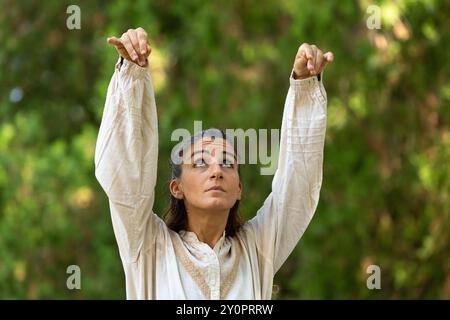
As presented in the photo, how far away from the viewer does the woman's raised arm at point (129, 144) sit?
9.59ft

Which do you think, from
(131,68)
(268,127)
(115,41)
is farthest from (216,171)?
(268,127)

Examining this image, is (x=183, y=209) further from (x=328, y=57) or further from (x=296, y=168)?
(x=328, y=57)

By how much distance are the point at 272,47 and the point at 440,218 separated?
7.59 ft

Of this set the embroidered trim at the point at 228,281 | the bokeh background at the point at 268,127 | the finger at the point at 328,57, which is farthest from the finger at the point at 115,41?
the bokeh background at the point at 268,127

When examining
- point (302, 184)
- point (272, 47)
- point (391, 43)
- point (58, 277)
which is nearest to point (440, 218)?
point (391, 43)

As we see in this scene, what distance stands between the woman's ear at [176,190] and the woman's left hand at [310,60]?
49 centimetres

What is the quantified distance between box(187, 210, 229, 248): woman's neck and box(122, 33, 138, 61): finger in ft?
1.69

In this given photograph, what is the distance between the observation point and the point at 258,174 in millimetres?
9797

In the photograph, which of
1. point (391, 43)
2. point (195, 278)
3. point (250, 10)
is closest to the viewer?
point (195, 278)

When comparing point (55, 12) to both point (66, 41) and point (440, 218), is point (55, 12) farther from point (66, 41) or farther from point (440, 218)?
point (440, 218)

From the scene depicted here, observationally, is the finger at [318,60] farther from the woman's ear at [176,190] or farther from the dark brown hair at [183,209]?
the woman's ear at [176,190]

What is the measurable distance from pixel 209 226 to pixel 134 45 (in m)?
0.59

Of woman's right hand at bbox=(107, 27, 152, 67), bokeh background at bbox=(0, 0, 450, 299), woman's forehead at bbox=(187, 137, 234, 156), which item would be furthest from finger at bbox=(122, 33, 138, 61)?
bokeh background at bbox=(0, 0, 450, 299)

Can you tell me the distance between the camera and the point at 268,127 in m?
9.75
